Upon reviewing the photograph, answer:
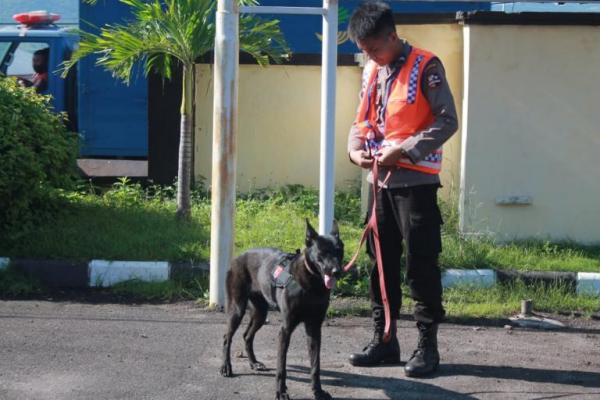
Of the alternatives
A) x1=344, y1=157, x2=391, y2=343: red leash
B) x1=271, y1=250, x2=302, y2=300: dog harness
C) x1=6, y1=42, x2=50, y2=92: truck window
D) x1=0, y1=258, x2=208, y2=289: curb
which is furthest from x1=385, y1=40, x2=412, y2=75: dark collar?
x1=6, y1=42, x2=50, y2=92: truck window

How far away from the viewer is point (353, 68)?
9148mm

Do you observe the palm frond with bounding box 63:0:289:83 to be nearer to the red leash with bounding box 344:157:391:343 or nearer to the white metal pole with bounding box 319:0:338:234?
the white metal pole with bounding box 319:0:338:234

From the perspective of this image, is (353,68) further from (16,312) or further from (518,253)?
(16,312)

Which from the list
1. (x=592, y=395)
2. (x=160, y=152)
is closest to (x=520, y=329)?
(x=592, y=395)

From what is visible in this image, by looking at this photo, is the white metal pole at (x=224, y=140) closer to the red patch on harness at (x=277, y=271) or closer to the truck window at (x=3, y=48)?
the red patch on harness at (x=277, y=271)

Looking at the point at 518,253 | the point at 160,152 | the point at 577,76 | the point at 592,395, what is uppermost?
the point at 577,76

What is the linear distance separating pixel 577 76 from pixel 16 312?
14.8ft

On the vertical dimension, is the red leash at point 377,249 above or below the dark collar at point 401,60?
below

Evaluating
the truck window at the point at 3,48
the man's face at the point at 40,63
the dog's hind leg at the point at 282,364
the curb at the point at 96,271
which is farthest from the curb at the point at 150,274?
the truck window at the point at 3,48

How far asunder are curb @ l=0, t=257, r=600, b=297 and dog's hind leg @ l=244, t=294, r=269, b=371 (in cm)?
169

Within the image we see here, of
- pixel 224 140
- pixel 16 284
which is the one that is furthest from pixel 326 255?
pixel 16 284

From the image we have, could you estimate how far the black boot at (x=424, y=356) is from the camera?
16.6 ft

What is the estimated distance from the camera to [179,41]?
7617mm

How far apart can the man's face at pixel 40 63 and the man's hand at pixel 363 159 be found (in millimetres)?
6696
